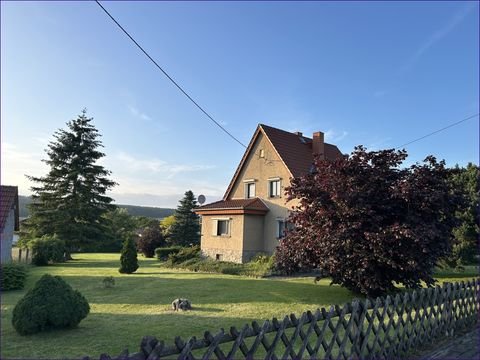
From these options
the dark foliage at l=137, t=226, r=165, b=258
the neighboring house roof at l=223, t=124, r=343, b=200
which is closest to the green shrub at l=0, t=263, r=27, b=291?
the neighboring house roof at l=223, t=124, r=343, b=200

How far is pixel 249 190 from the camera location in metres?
28.0

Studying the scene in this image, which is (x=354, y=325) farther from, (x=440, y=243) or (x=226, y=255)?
(x=226, y=255)

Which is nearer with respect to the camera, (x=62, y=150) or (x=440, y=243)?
(x=440, y=243)

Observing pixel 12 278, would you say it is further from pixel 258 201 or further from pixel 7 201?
pixel 258 201

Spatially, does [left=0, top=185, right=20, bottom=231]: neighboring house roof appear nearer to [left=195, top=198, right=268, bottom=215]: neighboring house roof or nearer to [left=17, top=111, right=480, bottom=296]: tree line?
[left=195, top=198, right=268, bottom=215]: neighboring house roof

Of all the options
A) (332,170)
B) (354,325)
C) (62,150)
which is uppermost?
(62,150)

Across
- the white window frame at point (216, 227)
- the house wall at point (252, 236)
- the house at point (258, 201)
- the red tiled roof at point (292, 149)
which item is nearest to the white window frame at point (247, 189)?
the house at point (258, 201)

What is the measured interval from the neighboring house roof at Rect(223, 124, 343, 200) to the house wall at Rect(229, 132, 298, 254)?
30 centimetres

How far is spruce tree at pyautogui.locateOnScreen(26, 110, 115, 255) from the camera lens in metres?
32.8

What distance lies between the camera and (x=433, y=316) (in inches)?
276

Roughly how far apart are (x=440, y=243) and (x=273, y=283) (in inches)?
303

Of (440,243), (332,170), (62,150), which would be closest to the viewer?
(440,243)

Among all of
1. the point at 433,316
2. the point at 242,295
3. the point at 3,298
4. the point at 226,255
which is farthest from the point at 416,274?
the point at 226,255

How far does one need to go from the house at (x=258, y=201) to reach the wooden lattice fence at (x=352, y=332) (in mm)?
16867
